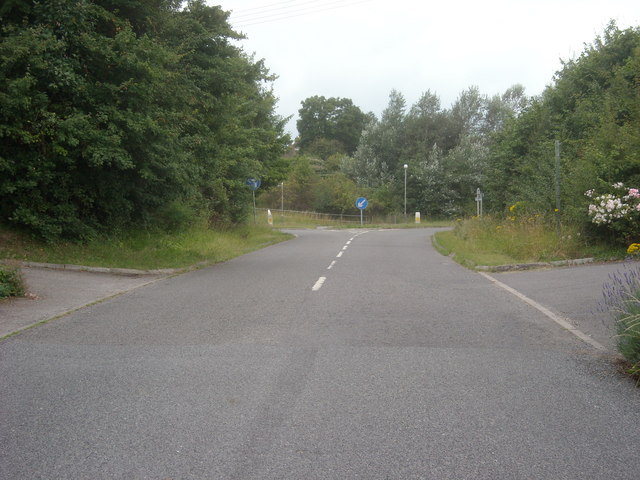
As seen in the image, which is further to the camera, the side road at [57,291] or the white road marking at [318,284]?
the white road marking at [318,284]

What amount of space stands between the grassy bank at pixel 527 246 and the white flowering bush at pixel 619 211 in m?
0.53

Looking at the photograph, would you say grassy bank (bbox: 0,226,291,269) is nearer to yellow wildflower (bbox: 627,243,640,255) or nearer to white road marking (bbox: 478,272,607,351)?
white road marking (bbox: 478,272,607,351)

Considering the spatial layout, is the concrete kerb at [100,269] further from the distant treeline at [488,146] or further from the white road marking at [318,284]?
the distant treeline at [488,146]

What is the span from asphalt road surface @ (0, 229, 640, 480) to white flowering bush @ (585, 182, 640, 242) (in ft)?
24.2

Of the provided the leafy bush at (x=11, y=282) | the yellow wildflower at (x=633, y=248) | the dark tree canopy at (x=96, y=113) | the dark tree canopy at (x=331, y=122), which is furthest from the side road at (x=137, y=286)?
the dark tree canopy at (x=331, y=122)

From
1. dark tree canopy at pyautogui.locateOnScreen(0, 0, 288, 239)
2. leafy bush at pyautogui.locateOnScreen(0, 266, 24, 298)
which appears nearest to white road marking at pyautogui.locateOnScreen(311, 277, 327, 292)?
dark tree canopy at pyautogui.locateOnScreen(0, 0, 288, 239)

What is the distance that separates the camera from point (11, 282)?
9.00 metres

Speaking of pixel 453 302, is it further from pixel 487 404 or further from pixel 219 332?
pixel 487 404

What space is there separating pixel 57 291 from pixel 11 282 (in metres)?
1.01

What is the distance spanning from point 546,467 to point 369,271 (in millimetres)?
10503

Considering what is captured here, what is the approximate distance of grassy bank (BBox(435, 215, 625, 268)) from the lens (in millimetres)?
14875

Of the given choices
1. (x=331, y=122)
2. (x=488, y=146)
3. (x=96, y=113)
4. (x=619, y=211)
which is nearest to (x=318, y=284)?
(x=96, y=113)

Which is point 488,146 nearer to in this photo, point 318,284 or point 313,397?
point 318,284

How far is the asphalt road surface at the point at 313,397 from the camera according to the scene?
3479 millimetres
